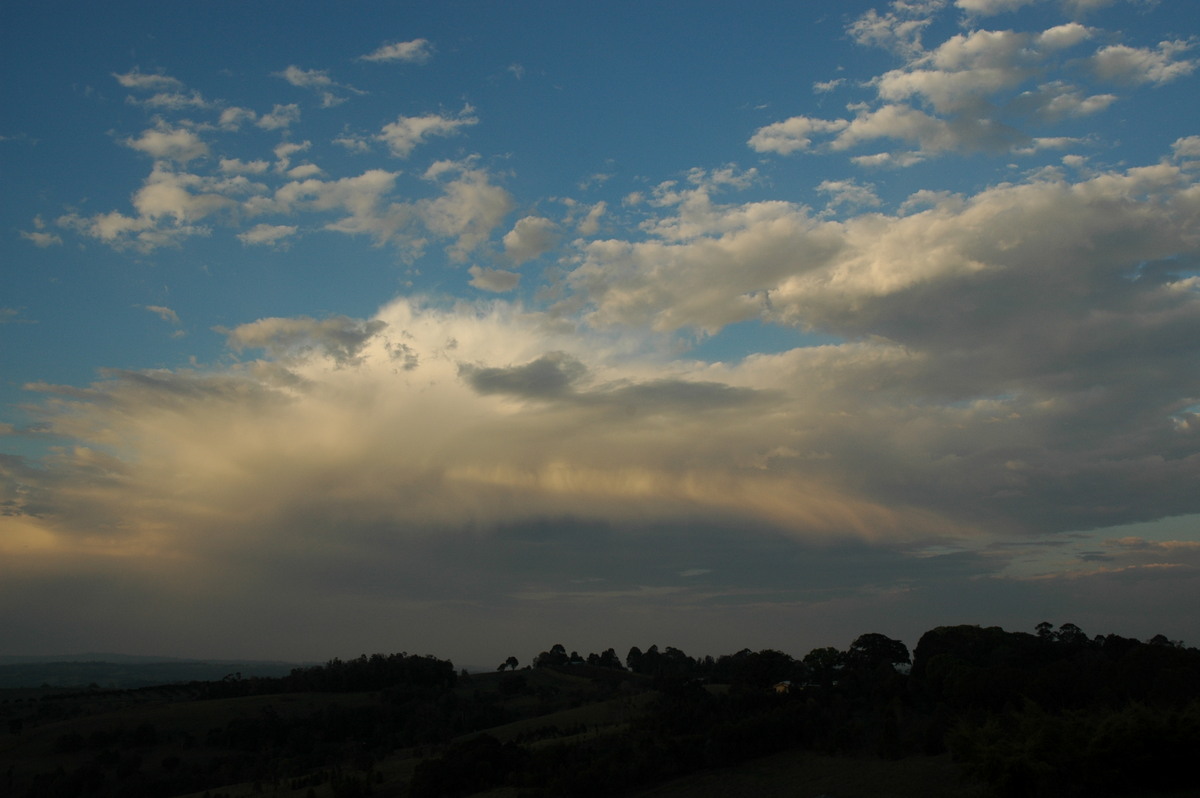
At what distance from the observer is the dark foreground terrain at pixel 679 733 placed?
24047mm

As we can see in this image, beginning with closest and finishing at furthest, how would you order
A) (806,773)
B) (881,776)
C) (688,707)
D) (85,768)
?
(881,776) → (806,773) → (688,707) → (85,768)

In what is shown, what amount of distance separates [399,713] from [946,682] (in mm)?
42113

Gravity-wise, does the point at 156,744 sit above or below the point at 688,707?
below

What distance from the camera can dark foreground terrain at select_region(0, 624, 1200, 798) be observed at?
2405 centimetres

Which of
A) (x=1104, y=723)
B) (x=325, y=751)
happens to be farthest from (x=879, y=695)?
(x=325, y=751)

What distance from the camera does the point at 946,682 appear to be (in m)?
49.6

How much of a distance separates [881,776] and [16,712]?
224ft

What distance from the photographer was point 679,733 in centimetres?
3653

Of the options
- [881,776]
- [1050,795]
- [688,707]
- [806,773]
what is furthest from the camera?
[688,707]

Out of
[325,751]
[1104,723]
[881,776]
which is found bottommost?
[325,751]

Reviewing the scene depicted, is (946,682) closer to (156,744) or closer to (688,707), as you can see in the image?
(688,707)

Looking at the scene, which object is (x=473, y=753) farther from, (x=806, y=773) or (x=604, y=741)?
(x=806, y=773)

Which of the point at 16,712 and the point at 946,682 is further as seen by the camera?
the point at 16,712

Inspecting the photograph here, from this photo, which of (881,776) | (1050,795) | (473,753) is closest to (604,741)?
(473,753)
